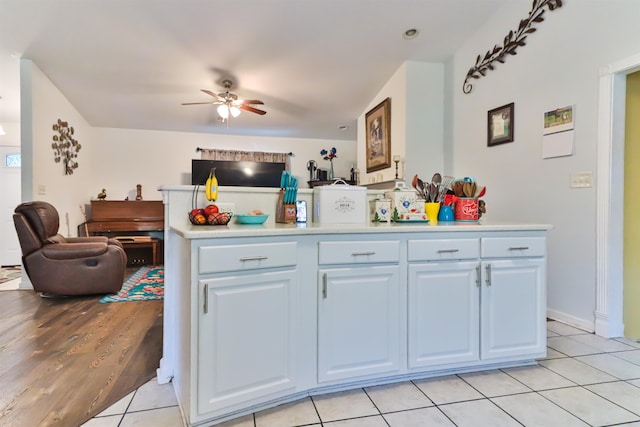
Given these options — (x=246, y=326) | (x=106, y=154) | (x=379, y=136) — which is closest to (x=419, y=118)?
(x=379, y=136)

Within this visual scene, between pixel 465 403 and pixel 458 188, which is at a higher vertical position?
pixel 458 188

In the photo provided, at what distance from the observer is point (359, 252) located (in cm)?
162

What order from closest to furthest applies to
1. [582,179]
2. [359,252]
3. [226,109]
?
[359,252]
[582,179]
[226,109]

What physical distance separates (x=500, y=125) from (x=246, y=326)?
10.6 feet

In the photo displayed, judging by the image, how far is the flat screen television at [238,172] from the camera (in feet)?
19.2

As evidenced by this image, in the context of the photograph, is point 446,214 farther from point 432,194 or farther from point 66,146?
point 66,146

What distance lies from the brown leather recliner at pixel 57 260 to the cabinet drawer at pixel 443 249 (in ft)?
10.5

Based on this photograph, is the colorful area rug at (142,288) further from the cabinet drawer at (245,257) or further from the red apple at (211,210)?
the cabinet drawer at (245,257)

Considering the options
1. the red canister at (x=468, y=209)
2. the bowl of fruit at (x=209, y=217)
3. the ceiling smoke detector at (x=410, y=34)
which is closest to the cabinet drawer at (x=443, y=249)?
the red canister at (x=468, y=209)

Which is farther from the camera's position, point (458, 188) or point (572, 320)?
point (572, 320)

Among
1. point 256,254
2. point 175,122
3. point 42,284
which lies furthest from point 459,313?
point 175,122

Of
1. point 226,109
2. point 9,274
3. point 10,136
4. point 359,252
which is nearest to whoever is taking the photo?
point 359,252

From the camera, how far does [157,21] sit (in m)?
3.19

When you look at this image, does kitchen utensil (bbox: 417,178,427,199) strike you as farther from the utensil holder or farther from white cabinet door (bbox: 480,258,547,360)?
the utensil holder
